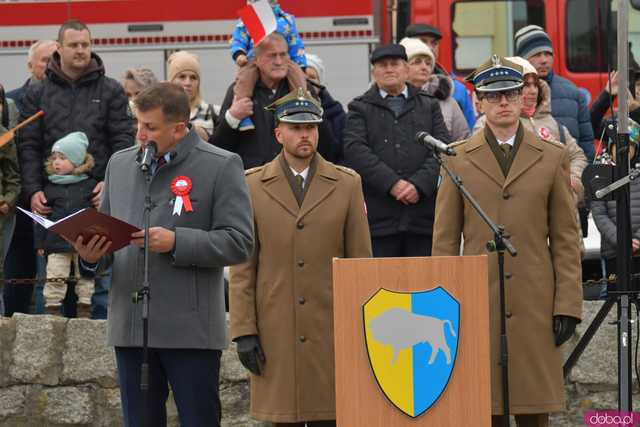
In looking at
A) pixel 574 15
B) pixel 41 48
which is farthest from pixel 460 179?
pixel 574 15

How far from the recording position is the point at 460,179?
25.4 ft

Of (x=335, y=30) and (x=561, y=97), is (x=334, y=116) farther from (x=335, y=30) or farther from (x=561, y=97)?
(x=335, y=30)

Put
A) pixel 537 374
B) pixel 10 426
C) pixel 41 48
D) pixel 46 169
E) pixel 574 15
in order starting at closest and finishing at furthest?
pixel 537 374 → pixel 10 426 → pixel 46 169 → pixel 41 48 → pixel 574 15

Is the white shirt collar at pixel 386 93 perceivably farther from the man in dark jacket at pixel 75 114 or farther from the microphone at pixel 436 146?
the microphone at pixel 436 146

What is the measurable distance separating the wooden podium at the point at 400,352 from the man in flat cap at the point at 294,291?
104 cm

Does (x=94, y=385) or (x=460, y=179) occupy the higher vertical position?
(x=460, y=179)

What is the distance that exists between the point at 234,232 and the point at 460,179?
1.49m

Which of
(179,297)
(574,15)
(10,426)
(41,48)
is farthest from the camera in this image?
(574,15)

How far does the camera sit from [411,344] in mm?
6840

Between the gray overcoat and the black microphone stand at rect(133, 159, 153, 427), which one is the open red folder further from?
the gray overcoat

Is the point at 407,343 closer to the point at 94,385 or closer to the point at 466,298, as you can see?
the point at 466,298

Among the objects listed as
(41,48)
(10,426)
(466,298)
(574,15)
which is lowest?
(10,426)

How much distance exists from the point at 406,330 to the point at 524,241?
1188mm

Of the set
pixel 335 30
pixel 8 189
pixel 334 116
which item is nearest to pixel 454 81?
pixel 334 116
